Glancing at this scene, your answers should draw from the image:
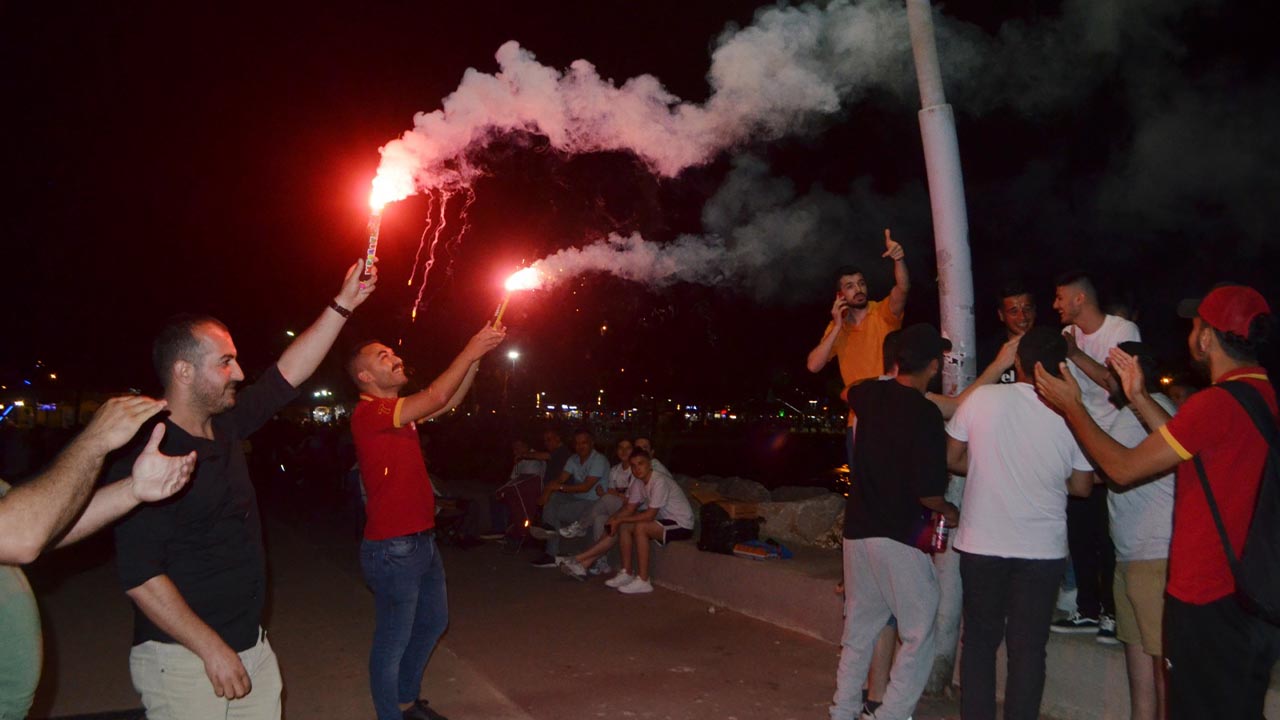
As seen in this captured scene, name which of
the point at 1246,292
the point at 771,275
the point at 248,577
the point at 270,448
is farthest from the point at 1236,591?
the point at 270,448

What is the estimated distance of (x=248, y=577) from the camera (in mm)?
3174

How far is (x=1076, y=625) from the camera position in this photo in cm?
545

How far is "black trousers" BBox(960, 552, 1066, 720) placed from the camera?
155 inches

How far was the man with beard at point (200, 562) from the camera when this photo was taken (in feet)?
9.39

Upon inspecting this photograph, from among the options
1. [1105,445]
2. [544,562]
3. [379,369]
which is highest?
[379,369]

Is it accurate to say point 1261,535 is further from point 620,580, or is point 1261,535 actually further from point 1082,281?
point 620,580

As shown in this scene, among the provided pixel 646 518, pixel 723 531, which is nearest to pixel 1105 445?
pixel 723 531

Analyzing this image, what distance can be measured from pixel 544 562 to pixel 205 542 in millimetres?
7581

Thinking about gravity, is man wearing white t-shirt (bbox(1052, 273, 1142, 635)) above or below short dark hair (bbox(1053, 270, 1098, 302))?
below

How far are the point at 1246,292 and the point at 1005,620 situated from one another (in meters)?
1.82

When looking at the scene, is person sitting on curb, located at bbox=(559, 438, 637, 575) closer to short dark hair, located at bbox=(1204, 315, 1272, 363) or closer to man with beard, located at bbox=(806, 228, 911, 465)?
man with beard, located at bbox=(806, 228, 911, 465)

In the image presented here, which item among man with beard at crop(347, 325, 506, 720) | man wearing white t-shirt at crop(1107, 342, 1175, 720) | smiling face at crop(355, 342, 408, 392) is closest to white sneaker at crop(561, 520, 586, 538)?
man with beard at crop(347, 325, 506, 720)

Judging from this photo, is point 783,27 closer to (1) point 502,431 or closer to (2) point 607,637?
(2) point 607,637

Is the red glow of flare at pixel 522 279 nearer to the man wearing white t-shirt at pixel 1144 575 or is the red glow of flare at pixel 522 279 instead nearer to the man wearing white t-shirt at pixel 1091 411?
the man wearing white t-shirt at pixel 1091 411
